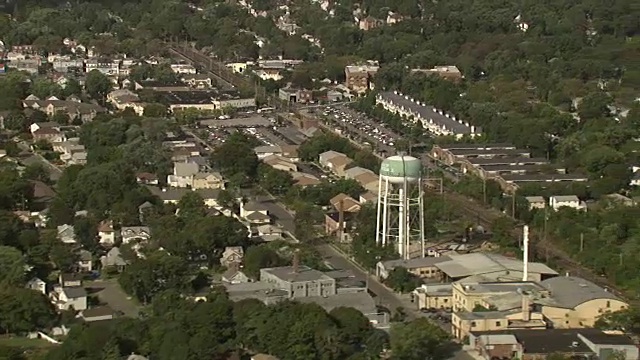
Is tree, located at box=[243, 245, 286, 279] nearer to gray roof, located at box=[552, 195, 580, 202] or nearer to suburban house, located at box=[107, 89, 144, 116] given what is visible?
gray roof, located at box=[552, 195, 580, 202]

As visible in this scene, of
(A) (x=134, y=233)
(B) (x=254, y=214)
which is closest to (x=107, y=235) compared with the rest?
(A) (x=134, y=233)

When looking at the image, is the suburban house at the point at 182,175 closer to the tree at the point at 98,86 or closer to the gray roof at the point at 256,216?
the gray roof at the point at 256,216

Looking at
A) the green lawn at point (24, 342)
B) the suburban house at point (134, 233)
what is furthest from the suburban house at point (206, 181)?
the green lawn at point (24, 342)

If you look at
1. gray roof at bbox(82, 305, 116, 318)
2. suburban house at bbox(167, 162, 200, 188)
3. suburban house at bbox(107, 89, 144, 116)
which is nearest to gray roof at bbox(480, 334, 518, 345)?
gray roof at bbox(82, 305, 116, 318)

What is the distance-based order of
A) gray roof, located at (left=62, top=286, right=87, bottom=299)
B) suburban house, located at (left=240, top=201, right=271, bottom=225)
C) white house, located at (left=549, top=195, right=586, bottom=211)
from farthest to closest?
white house, located at (left=549, top=195, right=586, bottom=211) < suburban house, located at (left=240, top=201, right=271, bottom=225) < gray roof, located at (left=62, top=286, right=87, bottom=299)

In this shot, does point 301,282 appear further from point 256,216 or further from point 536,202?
point 536,202
